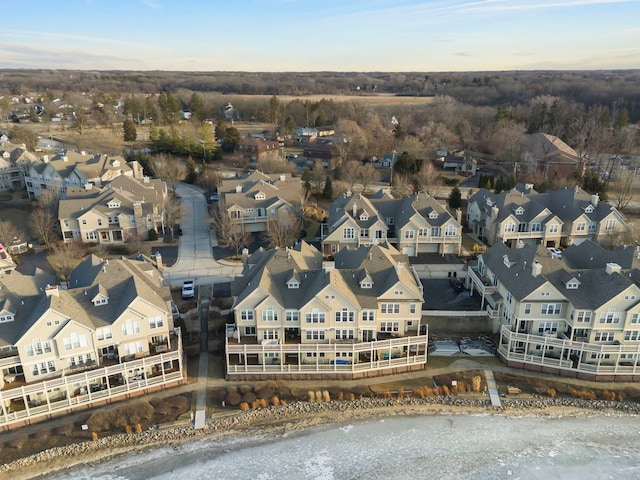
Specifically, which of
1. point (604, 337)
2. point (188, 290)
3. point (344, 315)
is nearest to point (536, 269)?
point (604, 337)

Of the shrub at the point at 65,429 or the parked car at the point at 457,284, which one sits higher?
the parked car at the point at 457,284

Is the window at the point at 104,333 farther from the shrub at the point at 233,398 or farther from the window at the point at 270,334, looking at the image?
the window at the point at 270,334

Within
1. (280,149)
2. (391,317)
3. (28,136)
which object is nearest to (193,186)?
(280,149)

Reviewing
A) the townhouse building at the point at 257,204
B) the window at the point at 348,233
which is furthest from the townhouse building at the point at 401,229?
the townhouse building at the point at 257,204

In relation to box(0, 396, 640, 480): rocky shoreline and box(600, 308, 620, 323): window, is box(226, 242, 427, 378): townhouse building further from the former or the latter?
box(600, 308, 620, 323): window

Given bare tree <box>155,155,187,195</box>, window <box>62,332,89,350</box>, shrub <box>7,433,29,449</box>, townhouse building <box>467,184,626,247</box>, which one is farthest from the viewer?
bare tree <box>155,155,187,195</box>

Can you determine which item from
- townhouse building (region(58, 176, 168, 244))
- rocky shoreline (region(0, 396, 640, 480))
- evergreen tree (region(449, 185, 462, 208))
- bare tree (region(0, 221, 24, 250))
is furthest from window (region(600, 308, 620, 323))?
bare tree (region(0, 221, 24, 250))

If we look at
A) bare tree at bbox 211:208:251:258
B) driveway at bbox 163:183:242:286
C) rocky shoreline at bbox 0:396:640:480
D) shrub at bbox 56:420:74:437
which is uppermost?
bare tree at bbox 211:208:251:258
